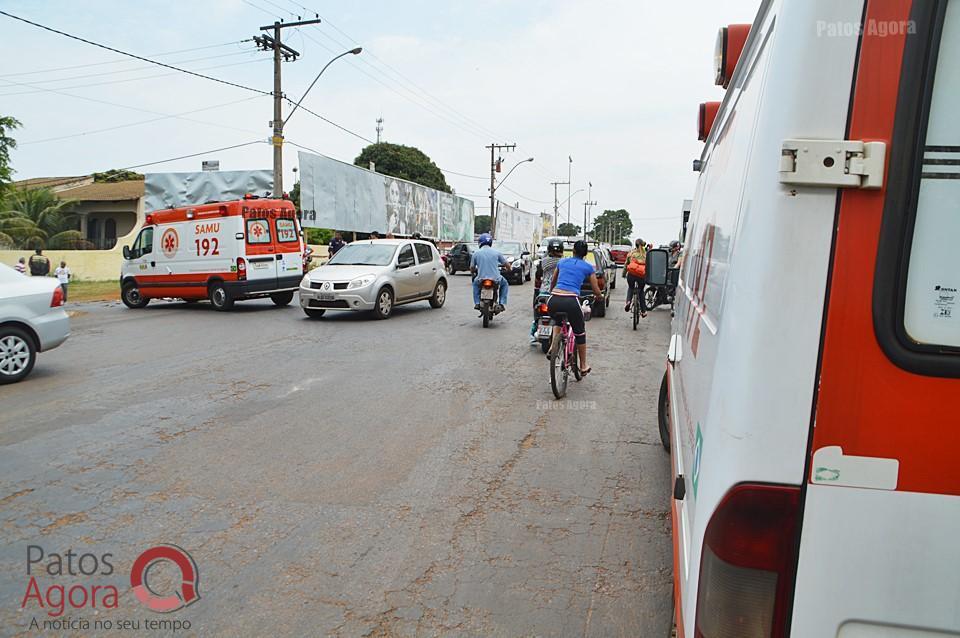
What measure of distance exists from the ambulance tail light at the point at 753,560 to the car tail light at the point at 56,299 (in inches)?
373

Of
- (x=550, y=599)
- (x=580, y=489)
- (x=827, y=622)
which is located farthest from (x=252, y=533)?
(x=827, y=622)

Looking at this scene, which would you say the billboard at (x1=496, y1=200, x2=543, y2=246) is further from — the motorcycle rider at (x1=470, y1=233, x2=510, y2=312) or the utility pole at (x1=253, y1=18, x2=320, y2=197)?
the motorcycle rider at (x1=470, y1=233, x2=510, y2=312)

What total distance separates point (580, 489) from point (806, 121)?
388 centimetres

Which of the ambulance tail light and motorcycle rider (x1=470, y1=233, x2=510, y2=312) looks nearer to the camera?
the ambulance tail light

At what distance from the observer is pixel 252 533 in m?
4.27

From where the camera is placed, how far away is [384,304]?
15.7 m

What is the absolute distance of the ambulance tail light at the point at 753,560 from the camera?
1636mm

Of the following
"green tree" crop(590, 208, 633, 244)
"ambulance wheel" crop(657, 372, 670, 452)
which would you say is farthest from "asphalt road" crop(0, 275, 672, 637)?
"green tree" crop(590, 208, 633, 244)

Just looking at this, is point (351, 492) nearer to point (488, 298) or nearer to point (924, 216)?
point (924, 216)

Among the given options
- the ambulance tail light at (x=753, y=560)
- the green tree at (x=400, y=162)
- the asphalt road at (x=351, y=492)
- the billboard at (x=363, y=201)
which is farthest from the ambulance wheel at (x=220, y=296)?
the green tree at (x=400, y=162)

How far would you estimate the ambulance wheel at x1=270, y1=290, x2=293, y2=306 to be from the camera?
18.3m

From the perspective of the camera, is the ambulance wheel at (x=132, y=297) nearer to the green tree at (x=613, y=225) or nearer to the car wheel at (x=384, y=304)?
the car wheel at (x=384, y=304)

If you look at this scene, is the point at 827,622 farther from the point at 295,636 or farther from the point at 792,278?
the point at 295,636

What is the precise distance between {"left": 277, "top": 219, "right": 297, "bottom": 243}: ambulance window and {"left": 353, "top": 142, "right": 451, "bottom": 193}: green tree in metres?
47.2
